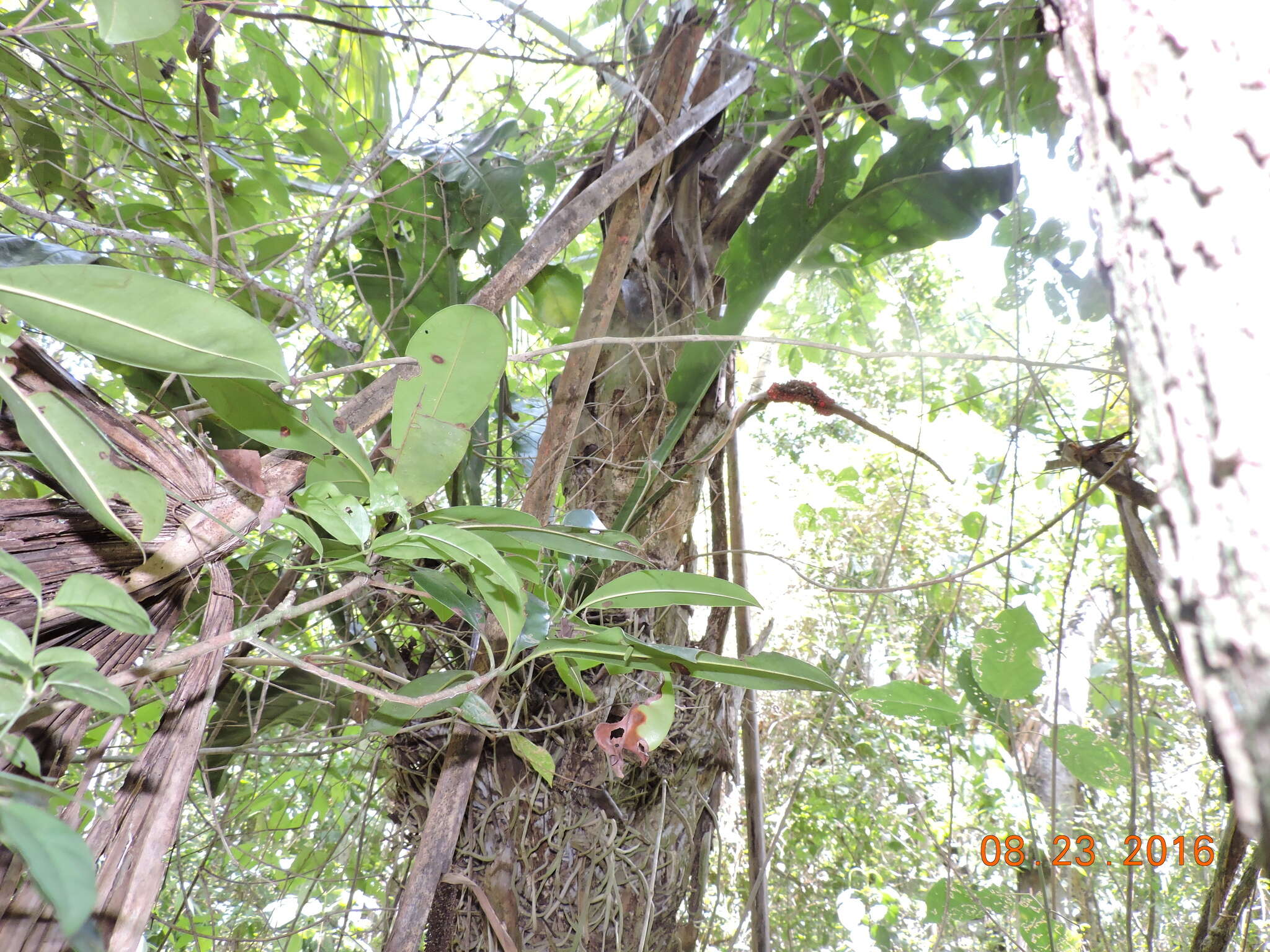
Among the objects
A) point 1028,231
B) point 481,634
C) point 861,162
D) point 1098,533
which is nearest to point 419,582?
point 481,634

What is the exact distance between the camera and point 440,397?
1.33 feet

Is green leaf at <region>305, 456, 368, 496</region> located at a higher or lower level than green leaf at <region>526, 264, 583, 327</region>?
lower

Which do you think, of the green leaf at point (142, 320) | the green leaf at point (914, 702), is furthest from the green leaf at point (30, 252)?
the green leaf at point (914, 702)

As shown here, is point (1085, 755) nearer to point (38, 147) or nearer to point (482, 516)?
point (482, 516)

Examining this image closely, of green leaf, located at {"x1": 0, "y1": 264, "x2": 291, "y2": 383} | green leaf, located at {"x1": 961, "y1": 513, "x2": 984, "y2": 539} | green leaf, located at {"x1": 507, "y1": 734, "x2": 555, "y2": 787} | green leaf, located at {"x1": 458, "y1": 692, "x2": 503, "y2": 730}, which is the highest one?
green leaf, located at {"x1": 961, "y1": 513, "x2": 984, "y2": 539}

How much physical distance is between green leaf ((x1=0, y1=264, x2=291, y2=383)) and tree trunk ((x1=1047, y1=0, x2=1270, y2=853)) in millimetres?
310

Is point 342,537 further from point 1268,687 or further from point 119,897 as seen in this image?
point 1268,687

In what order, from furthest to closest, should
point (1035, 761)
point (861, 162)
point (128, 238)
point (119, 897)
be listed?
point (1035, 761) < point (861, 162) < point (128, 238) < point (119, 897)

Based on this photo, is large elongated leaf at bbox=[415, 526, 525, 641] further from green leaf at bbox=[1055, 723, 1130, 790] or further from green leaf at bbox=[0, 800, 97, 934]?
green leaf at bbox=[1055, 723, 1130, 790]

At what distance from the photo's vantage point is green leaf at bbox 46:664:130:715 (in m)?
0.24

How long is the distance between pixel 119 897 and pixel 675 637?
2.01 ft

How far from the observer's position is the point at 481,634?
435 mm
